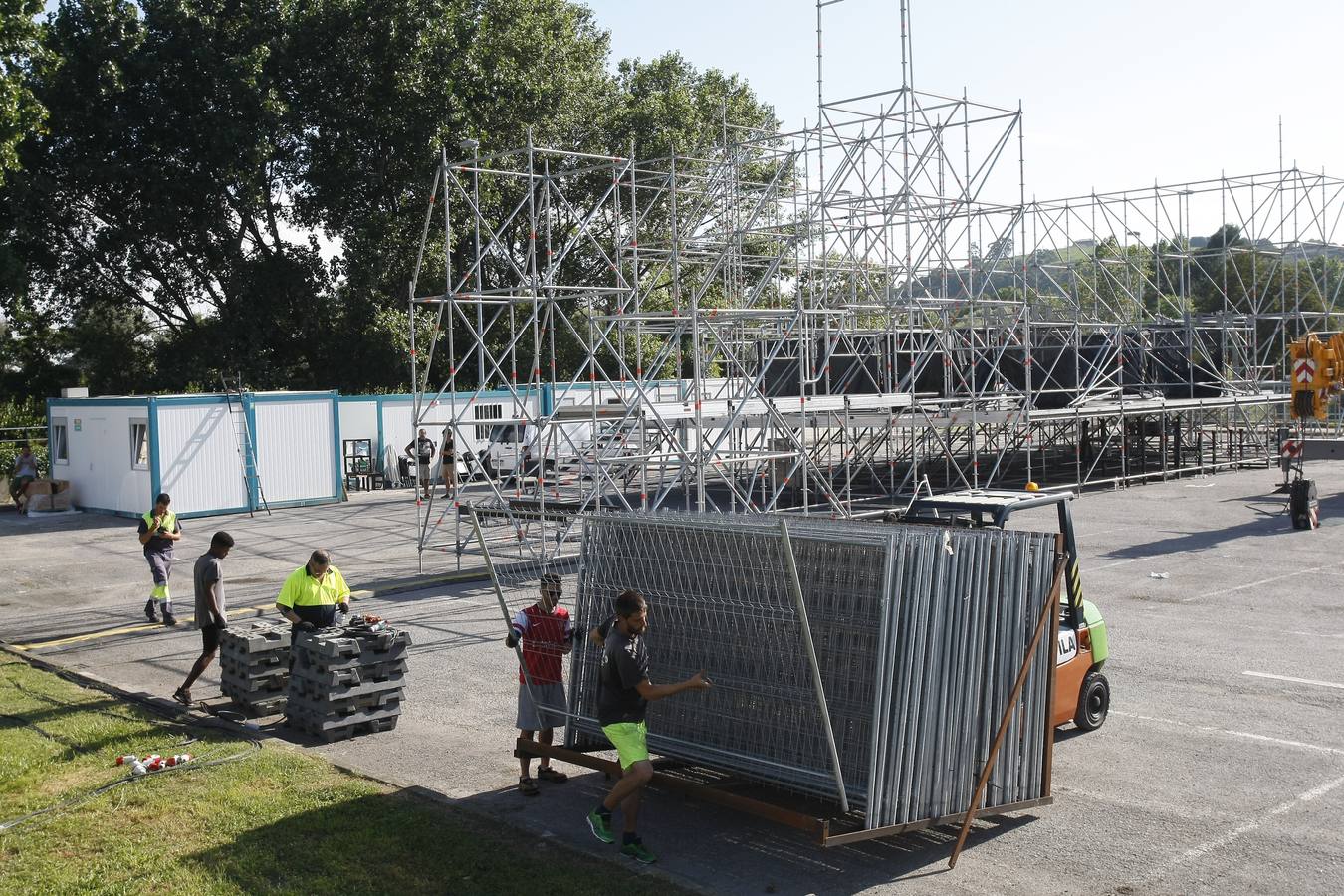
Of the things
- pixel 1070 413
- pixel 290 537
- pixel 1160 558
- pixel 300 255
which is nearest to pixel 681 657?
pixel 1160 558

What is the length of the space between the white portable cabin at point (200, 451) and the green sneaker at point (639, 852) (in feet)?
68.6

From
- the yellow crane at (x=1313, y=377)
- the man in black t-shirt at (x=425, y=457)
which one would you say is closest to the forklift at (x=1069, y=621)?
the yellow crane at (x=1313, y=377)

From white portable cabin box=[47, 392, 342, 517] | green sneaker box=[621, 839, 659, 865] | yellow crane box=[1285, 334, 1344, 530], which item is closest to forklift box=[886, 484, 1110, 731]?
green sneaker box=[621, 839, 659, 865]

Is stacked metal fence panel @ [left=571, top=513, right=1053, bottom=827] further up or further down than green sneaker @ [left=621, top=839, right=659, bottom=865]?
further up

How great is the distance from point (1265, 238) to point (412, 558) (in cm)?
2736

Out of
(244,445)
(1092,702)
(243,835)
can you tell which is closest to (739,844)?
(243,835)

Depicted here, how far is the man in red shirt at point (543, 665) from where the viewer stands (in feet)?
27.1

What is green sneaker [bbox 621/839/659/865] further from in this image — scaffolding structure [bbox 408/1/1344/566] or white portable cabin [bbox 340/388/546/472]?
white portable cabin [bbox 340/388/546/472]

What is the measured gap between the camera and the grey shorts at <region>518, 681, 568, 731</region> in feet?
27.1

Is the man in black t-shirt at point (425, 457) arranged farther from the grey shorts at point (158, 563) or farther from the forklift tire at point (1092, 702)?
the forklift tire at point (1092, 702)

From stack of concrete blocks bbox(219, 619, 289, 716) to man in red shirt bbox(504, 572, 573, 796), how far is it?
10.3 feet

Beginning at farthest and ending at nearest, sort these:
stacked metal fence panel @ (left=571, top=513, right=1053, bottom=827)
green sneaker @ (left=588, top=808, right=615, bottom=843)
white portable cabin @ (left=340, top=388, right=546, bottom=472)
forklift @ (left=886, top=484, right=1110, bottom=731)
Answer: white portable cabin @ (left=340, top=388, right=546, bottom=472) < forklift @ (left=886, top=484, right=1110, bottom=731) < green sneaker @ (left=588, top=808, right=615, bottom=843) < stacked metal fence panel @ (left=571, top=513, right=1053, bottom=827)

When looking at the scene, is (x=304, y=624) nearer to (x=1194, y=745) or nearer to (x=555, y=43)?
(x=1194, y=745)

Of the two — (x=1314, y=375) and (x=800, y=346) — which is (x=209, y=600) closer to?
(x=800, y=346)
